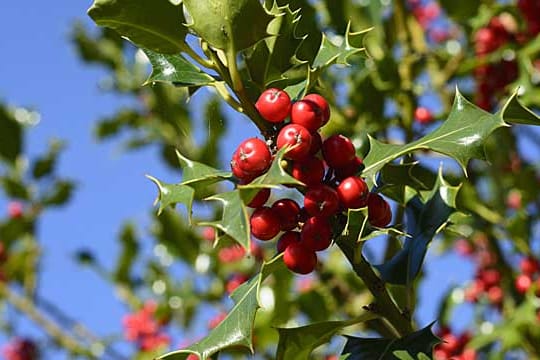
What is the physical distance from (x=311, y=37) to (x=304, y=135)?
0.33 metres

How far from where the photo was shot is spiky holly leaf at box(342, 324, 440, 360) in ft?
3.24

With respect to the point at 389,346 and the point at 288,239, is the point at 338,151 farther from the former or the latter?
the point at 389,346

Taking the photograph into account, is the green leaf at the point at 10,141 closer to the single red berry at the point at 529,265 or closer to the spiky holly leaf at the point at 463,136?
the single red berry at the point at 529,265

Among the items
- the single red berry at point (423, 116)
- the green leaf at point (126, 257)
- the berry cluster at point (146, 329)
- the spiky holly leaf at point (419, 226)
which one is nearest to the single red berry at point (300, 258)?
the spiky holly leaf at point (419, 226)

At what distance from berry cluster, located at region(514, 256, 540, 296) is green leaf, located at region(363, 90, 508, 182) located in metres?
1.35

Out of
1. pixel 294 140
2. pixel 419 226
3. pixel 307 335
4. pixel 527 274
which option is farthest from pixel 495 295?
pixel 294 140

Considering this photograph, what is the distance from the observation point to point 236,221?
31.6 inches

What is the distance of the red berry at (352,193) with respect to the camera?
93 cm

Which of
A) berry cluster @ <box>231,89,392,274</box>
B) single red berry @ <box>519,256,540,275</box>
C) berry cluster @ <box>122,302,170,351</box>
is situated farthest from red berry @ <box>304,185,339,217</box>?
berry cluster @ <box>122,302,170,351</box>

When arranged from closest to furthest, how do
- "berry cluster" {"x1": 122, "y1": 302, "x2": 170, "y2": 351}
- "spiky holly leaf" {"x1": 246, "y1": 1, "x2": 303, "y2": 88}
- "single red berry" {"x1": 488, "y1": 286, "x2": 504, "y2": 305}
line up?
1. "spiky holly leaf" {"x1": 246, "y1": 1, "x2": 303, "y2": 88}
2. "single red berry" {"x1": 488, "y1": 286, "x2": 504, "y2": 305}
3. "berry cluster" {"x1": 122, "y1": 302, "x2": 170, "y2": 351}

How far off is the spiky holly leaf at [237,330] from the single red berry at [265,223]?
0.14ft

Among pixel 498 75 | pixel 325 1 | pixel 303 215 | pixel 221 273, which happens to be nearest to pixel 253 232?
pixel 303 215

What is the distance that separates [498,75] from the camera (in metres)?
2.24

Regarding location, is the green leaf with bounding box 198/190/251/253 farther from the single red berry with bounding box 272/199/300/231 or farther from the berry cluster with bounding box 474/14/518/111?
the berry cluster with bounding box 474/14/518/111
